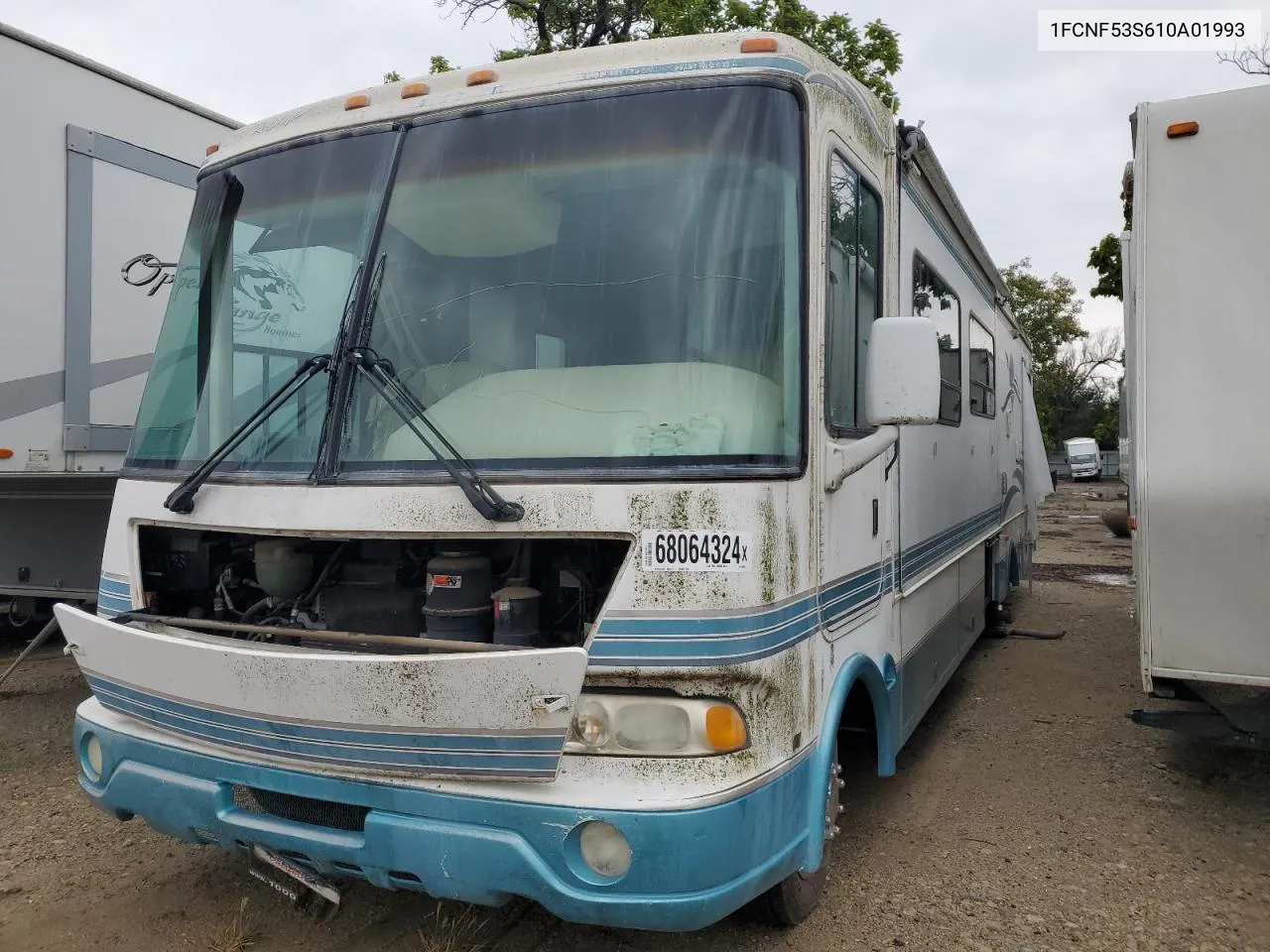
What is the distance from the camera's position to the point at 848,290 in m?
3.49

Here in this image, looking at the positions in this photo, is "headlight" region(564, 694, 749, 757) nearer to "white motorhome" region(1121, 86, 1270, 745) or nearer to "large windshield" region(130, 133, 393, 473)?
"large windshield" region(130, 133, 393, 473)

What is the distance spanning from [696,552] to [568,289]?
0.92 meters

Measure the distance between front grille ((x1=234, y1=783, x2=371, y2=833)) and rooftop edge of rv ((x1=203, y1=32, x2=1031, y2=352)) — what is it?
213cm

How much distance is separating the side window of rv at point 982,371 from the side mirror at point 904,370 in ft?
11.3

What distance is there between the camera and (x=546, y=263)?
3.07 meters

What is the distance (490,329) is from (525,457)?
0.46m

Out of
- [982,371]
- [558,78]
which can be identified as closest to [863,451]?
[558,78]

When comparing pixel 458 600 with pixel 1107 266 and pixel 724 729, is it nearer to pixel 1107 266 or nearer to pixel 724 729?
pixel 724 729

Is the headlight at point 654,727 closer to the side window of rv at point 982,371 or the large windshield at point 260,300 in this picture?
the large windshield at point 260,300

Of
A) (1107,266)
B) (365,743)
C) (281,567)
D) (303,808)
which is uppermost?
(1107,266)

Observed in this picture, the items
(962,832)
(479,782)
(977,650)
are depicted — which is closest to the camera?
(479,782)

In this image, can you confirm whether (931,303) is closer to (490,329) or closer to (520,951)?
(490,329)

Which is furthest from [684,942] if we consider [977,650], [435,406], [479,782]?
[977,650]

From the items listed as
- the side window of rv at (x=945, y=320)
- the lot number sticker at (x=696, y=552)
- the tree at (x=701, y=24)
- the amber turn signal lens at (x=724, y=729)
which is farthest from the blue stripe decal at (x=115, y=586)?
the tree at (x=701, y=24)
